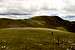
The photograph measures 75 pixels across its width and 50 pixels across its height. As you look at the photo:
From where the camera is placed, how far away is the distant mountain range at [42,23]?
1059 mm

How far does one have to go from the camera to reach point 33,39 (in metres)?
1.02

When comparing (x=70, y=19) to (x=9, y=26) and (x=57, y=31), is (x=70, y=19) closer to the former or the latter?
(x=57, y=31)

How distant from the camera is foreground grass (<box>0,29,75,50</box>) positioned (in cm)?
100

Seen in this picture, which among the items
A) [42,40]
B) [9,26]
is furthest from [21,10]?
[42,40]

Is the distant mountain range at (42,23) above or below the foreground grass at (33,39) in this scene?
above

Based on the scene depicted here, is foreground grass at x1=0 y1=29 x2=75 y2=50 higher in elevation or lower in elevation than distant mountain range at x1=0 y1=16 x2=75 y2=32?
lower

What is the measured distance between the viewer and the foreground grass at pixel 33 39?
998 millimetres

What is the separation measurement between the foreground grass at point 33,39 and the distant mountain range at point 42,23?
0.05 m

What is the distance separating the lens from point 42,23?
1093 mm

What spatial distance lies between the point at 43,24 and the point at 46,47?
175 mm

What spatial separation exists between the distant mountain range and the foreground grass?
0.18 feet

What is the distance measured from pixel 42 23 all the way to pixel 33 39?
0.48 ft

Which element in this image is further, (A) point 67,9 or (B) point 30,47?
(A) point 67,9

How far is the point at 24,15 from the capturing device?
1.10 meters
